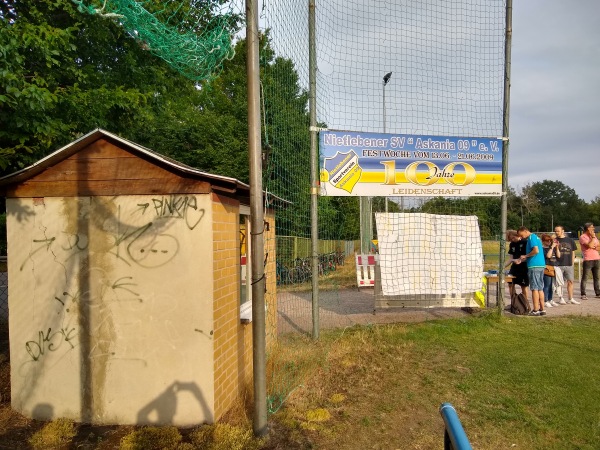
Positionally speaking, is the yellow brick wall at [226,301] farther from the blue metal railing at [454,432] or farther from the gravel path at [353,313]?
the gravel path at [353,313]

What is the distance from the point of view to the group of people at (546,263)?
8.61m

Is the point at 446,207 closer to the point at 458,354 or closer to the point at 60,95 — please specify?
the point at 458,354

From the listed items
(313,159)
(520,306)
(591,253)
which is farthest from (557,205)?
(313,159)

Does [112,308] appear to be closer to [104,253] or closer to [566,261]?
[104,253]

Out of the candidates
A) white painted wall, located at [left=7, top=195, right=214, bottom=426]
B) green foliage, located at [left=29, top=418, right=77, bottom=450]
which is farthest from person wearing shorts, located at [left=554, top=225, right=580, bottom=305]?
green foliage, located at [left=29, top=418, right=77, bottom=450]

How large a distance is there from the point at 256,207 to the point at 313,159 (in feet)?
10.9

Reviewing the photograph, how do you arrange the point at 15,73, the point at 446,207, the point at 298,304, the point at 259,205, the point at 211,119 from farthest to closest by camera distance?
the point at 211,119
the point at 298,304
the point at 446,207
the point at 15,73
the point at 259,205

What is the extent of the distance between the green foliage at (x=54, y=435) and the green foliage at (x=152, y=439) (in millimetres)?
536

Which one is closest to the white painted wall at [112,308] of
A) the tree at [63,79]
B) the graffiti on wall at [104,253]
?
the graffiti on wall at [104,253]

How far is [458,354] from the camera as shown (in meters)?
6.38

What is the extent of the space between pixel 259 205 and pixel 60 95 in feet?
13.7

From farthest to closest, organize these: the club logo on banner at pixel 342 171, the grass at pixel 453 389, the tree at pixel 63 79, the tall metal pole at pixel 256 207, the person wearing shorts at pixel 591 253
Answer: the person wearing shorts at pixel 591 253 < the club logo on banner at pixel 342 171 < the tree at pixel 63 79 < the grass at pixel 453 389 < the tall metal pole at pixel 256 207

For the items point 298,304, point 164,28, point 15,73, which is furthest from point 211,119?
point 164,28

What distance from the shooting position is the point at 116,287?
13.7 ft
